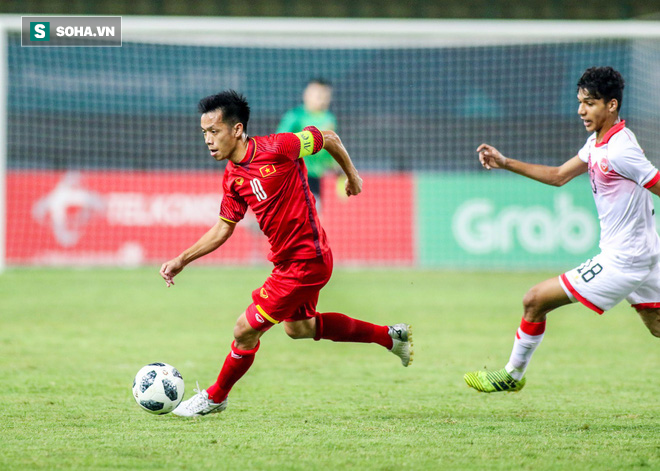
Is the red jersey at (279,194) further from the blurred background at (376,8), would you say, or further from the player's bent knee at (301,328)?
the blurred background at (376,8)

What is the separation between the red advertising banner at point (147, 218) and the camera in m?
14.6

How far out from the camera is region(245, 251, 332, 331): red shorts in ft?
15.6

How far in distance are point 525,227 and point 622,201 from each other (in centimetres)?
1019

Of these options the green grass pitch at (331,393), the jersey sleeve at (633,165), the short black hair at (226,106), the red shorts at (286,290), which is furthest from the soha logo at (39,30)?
the jersey sleeve at (633,165)

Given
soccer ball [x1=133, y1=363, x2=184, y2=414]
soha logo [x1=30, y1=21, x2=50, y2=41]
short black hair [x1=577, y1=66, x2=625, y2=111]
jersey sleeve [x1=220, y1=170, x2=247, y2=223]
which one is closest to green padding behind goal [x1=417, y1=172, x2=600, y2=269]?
soha logo [x1=30, y1=21, x2=50, y2=41]

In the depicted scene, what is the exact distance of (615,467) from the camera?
3596 millimetres

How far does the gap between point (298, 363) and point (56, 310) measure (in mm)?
4003

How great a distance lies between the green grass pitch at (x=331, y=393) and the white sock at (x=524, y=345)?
0.72 feet

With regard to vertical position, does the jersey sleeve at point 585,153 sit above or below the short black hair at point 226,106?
below

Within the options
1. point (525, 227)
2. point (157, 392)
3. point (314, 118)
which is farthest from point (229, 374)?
point (525, 227)

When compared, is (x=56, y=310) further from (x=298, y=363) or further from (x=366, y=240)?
(x=366, y=240)

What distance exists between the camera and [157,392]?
4.58 metres

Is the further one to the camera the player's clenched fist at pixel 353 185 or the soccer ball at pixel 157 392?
the player's clenched fist at pixel 353 185

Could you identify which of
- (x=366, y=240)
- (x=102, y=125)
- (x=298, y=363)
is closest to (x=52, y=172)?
(x=102, y=125)
